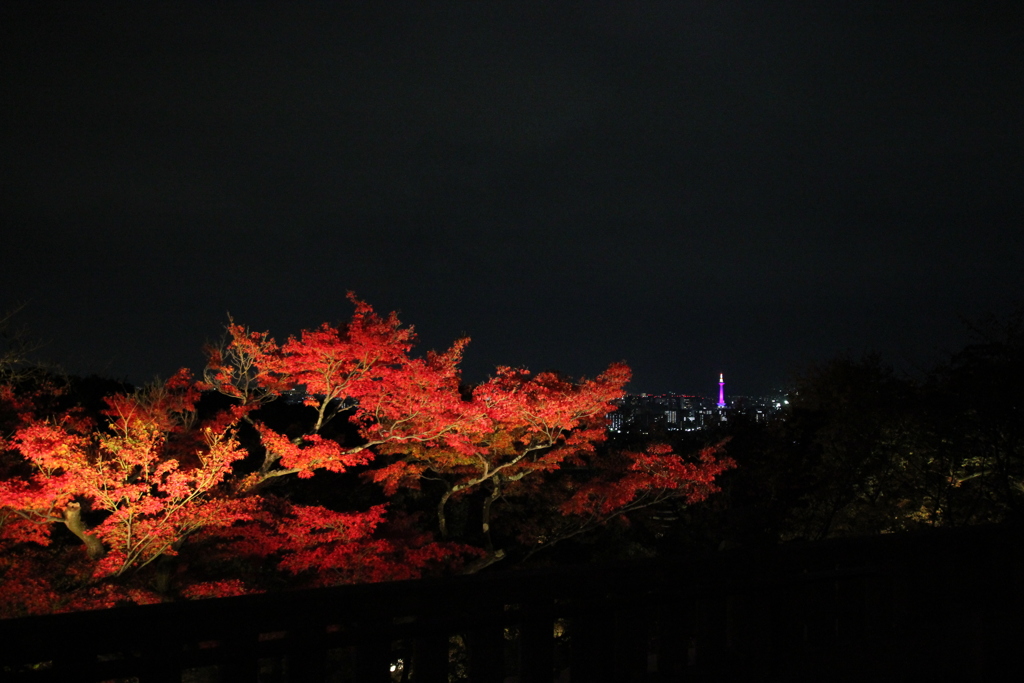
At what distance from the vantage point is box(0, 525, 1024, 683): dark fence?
6.34 feet

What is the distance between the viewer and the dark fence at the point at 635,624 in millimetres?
1933

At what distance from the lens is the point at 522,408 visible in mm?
10258

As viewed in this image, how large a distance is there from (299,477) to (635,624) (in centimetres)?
852

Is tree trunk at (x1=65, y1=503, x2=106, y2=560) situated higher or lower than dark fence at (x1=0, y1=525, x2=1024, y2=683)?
higher

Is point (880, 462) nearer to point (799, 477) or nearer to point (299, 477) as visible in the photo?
point (799, 477)

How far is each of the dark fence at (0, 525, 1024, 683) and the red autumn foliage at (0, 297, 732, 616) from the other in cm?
502

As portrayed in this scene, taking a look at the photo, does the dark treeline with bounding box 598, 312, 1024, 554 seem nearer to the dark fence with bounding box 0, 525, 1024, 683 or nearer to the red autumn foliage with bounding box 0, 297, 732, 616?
the dark fence with bounding box 0, 525, 1024, 683

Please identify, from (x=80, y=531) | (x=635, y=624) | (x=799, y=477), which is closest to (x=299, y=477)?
(x=80, y=531)

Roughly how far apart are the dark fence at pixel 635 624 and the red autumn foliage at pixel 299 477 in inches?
198

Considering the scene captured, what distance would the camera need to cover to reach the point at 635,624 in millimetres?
2764

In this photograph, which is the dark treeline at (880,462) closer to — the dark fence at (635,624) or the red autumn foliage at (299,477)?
the dark fence at (635,624)

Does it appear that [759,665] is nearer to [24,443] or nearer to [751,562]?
[751,562]

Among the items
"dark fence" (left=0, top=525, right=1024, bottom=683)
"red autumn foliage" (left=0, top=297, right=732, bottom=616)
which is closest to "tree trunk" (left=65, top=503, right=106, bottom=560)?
"red autumn foliage" (left=0, top=297, right=732, bottom=616)

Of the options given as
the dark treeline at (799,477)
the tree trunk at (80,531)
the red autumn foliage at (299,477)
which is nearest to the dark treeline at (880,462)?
the dark treeline at (799,477)
